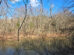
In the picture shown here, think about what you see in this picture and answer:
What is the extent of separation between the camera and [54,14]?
927 inches

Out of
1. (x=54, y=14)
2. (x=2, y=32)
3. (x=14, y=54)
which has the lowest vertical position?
(x=14, y=54)

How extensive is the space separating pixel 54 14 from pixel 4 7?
2106 cm

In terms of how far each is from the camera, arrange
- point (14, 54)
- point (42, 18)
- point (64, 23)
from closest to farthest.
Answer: point (14, 54) < point (64, 23) < point (42, 18)

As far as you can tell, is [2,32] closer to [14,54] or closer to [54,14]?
[54,14]

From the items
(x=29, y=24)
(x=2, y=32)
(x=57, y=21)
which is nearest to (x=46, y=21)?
(x=57, y=21)

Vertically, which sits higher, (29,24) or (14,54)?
(29,24)

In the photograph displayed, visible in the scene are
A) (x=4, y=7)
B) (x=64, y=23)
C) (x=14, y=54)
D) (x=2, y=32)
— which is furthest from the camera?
(x=64, y=23)

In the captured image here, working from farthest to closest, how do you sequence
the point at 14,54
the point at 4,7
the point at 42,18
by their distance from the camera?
the point at 42,18 < the point at 14,54 < the point at 4,7

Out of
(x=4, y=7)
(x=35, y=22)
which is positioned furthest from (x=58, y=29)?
(x=4, y=7)

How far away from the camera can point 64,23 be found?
920 inches

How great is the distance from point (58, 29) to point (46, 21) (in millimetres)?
3588

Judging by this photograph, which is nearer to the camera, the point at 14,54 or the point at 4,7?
the point at 4,7

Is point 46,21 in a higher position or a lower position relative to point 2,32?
higher

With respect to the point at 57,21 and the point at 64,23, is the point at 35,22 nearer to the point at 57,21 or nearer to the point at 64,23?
the point at 57,21
